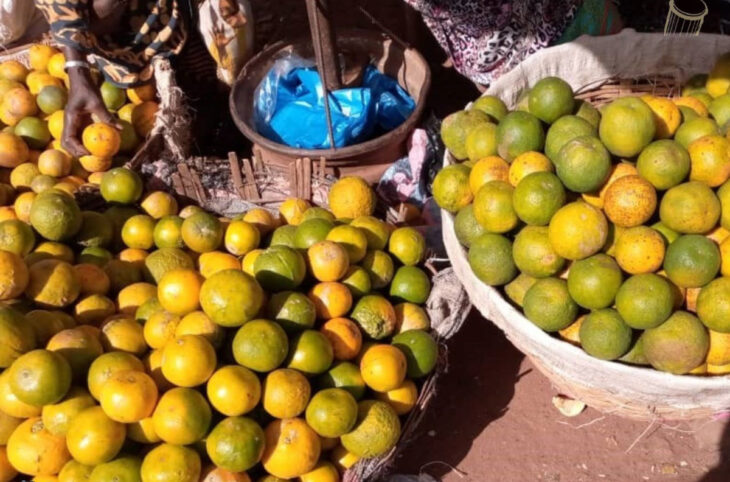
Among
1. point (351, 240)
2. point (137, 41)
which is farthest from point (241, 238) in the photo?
point (137, 41)

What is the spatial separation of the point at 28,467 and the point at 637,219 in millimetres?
2076

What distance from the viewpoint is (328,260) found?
236 cm

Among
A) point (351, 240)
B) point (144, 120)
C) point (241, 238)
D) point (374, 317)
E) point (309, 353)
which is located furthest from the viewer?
point (144, 120)

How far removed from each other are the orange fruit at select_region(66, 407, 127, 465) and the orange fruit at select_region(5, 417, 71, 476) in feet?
0.23

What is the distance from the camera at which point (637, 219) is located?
2049 millimetres

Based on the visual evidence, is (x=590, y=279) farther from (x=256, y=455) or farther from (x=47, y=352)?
(x=47, y=352)

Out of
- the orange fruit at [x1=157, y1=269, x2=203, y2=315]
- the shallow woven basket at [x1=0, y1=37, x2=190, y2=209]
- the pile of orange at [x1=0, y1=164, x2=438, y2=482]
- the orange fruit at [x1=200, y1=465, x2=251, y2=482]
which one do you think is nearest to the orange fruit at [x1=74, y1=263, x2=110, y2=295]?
the pile of orange at [x1=0, y1=164, x2=438, y2=482]

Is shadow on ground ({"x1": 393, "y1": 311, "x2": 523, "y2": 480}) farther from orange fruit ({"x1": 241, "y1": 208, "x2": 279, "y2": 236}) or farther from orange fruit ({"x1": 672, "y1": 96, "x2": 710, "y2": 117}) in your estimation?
orange fruit ({"x1": 672, "y1": 96, "x2": 710, "y2": 117})

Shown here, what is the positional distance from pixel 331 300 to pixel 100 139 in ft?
4.89

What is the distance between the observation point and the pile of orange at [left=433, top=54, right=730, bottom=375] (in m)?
1.95

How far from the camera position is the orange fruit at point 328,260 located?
2365 millimetres

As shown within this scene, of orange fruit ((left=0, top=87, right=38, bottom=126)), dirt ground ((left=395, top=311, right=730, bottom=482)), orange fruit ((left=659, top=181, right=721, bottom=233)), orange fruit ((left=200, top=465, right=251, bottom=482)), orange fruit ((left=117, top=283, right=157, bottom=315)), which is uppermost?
orange fruit ((left=659, top=181, right=721, bottom=233))

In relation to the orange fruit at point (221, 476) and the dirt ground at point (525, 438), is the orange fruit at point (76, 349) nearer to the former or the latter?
the orange fruit at point (221, 476)

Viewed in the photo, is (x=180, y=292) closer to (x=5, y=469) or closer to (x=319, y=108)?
(x=5, y=469)
